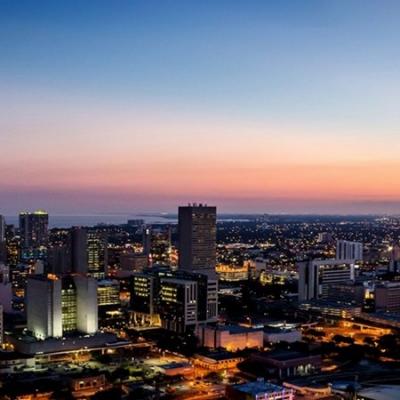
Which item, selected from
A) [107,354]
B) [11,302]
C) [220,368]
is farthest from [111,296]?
[220,368]

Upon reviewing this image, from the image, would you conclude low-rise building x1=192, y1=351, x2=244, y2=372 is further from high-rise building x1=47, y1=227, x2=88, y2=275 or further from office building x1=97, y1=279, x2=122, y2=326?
office building x1=97, y1=279, x2=122, y2=326

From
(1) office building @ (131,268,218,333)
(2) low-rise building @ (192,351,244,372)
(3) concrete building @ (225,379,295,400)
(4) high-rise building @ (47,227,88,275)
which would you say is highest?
(4) high-rise building @ (47,227,88,275)

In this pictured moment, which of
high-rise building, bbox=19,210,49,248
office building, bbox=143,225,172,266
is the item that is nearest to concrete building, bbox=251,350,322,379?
office building, bbox=143,225,172,266

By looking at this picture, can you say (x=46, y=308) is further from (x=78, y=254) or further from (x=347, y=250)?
(x=347, y=250)

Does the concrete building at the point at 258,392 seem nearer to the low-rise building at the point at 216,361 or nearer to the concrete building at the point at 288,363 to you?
the concrete building at the point at 288,363

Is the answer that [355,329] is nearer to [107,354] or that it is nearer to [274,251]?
[107,354]
